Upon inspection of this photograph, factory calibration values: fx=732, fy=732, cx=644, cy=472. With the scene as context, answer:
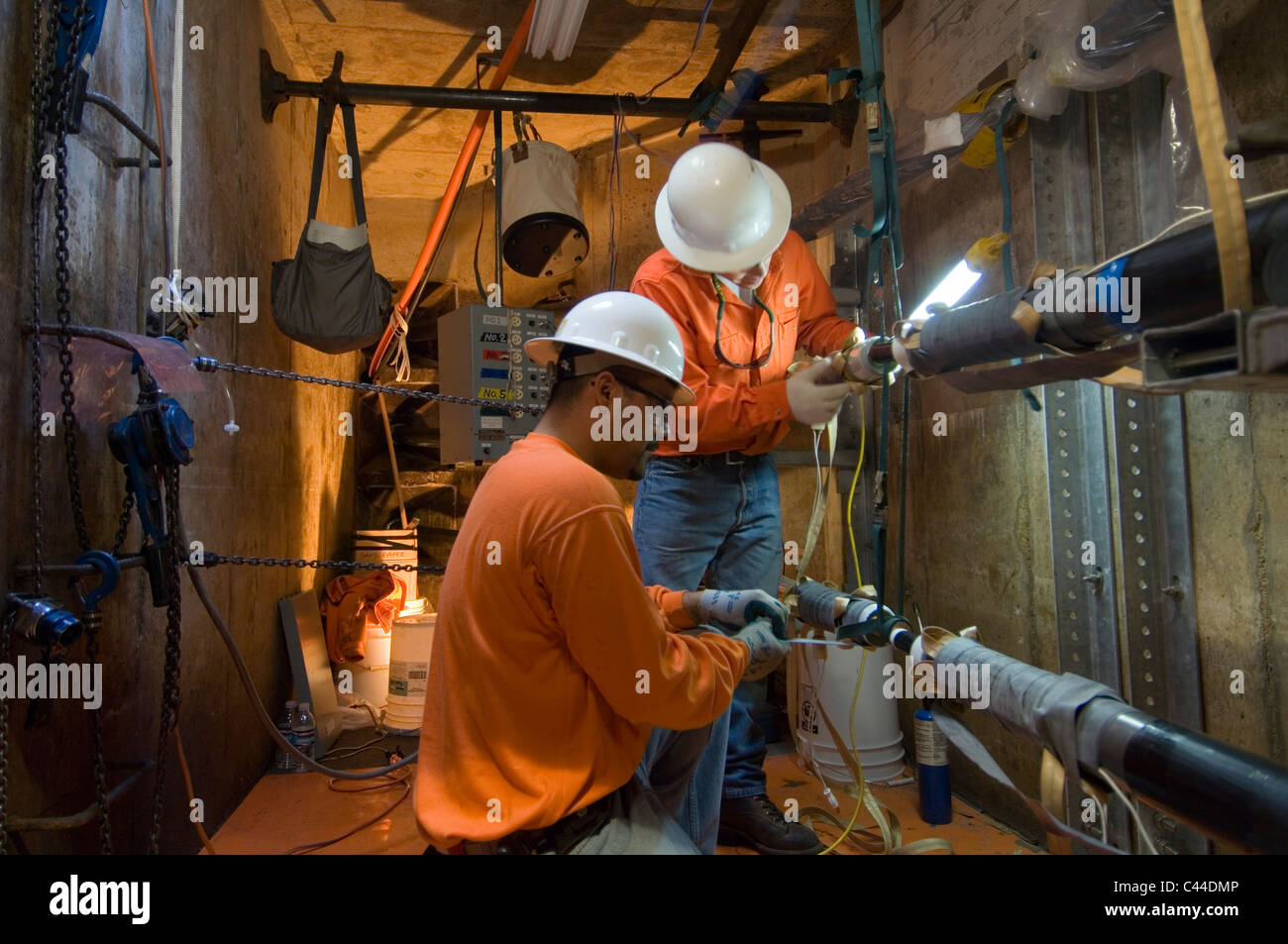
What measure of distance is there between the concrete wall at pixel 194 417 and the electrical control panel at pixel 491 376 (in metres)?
0.85

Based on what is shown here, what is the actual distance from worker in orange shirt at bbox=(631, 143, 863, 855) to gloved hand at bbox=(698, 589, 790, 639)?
46 centimetres

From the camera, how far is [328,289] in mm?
3320

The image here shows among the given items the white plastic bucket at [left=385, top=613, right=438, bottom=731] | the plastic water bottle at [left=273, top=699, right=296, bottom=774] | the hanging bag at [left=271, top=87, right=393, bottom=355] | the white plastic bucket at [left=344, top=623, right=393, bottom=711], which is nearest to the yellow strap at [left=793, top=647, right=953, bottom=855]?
the white plastic bucket at [left=385, top=613, right=438, bottom=731]

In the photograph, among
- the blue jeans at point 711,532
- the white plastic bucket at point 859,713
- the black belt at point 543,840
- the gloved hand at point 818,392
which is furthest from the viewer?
the white plastic bucket at point 859,713

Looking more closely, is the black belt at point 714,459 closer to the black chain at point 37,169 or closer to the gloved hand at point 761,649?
the gloved hand at point 761,649

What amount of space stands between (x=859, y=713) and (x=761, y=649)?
143 cm

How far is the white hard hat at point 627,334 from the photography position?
160 cm

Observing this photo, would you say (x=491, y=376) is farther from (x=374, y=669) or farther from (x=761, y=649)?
(x=761, y=649)

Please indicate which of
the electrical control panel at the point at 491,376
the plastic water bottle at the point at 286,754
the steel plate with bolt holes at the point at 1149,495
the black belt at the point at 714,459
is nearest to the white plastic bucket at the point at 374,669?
the plastic water bottle at the point at 286,754

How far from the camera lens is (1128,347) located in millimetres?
959

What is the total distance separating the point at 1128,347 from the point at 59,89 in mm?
2032

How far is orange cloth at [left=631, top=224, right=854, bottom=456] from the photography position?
7.53 ft
